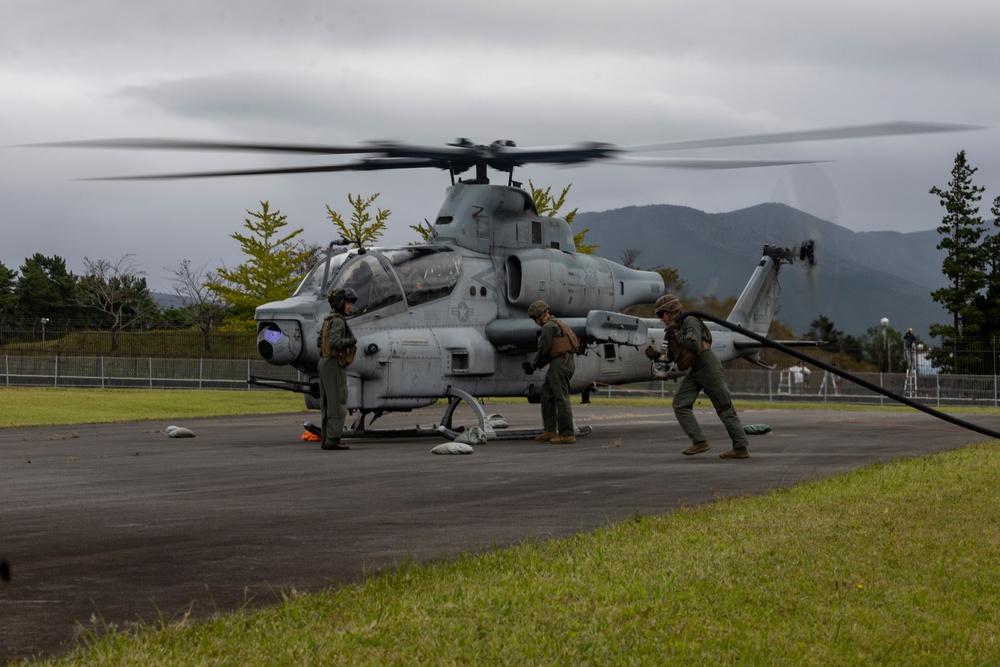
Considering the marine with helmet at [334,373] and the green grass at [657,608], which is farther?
the marine with helmet at [334,373]

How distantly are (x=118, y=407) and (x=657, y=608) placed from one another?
24359 mm

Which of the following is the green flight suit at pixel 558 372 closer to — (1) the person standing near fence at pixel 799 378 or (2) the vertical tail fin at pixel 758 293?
(2) the vertical tail fin at pixel 758 293

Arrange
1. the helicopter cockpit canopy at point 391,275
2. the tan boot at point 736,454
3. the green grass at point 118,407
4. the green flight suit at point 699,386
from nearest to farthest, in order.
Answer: the tan boot at point 736,454 < the green flight suit at point 699,386 < the helicopter cockpit canopy at point 391,275 < the green grass at point 118,407

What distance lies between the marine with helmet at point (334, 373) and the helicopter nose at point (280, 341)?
0.48 m

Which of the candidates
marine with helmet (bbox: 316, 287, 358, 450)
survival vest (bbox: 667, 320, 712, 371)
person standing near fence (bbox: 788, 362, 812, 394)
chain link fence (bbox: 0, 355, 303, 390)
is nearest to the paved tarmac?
marine with helmet (bbox: 316, 287, 358, 450)

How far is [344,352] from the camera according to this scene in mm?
15008

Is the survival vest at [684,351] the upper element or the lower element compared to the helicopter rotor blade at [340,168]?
lower

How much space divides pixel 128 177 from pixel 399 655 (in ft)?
33.8

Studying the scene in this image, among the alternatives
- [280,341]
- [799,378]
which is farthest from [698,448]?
[799,378]

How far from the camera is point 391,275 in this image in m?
16.5

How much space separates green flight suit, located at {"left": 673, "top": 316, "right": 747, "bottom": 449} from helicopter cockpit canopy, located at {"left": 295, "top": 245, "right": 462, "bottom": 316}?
14.9 feet

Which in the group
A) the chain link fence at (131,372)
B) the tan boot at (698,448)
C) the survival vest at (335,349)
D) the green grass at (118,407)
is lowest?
the green grass at (118,407)

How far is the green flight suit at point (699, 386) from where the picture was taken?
1358 cm

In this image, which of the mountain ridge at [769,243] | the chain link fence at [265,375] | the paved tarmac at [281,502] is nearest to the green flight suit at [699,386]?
the paved tarmac at [281,502]
